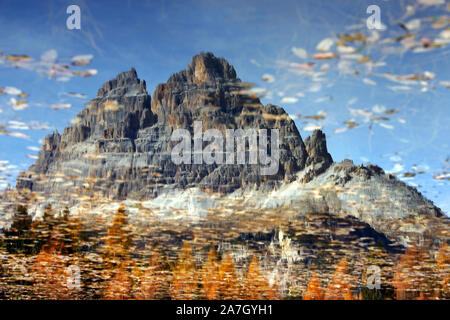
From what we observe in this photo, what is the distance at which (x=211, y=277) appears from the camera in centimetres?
4912

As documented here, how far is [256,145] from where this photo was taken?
73.2 m

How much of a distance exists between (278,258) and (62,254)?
40225 millimetres

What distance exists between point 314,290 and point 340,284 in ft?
11.3

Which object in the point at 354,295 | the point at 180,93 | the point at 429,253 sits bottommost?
the point at 354,295

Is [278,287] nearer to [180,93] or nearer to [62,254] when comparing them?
[62,254]

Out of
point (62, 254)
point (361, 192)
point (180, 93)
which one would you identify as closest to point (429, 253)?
point (62, 254)

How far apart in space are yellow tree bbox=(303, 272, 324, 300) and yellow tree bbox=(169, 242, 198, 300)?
14.8m

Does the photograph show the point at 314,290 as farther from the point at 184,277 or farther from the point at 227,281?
the point at 184,277
